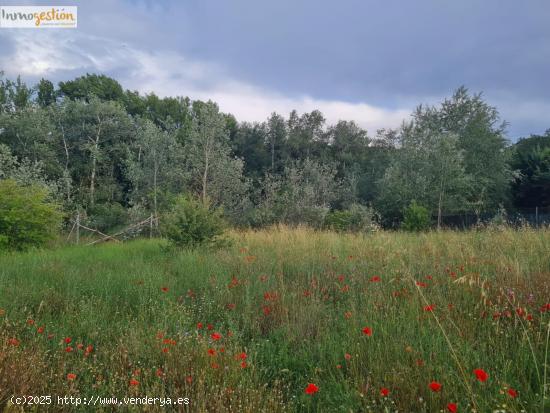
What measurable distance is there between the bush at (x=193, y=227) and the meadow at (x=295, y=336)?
2596 millimetres

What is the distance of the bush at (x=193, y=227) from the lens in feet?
26.4

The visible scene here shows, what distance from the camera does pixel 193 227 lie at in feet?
26.5

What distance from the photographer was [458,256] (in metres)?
5.17

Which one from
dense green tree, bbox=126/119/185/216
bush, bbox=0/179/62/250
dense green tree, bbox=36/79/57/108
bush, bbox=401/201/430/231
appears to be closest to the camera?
bush, bbox=0/179/62/250

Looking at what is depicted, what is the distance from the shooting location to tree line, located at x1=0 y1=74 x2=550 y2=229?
68.4ft

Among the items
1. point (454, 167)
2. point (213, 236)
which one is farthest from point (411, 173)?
point (213, 236)

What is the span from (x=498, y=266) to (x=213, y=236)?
5738 mm

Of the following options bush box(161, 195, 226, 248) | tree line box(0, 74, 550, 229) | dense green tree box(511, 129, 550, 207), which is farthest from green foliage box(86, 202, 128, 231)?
dense green tree box(511, 129, 550, 207)

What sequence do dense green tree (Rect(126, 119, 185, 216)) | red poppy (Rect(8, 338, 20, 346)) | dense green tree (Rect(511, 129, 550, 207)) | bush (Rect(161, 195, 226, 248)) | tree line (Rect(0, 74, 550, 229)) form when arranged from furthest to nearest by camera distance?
dense green tree (Rect(511, 129, 550, 207)) < dense green tree (Rect(126, 119, 185, 216)) < tree line (Rect(0, 74, 550, 229)) < bush (Rect(161, 195, 226, 248)) < red poppy (Rect(8, 338, 20, 346))

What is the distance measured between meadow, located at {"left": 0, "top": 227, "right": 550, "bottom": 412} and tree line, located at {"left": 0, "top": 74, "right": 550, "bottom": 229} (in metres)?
12.5

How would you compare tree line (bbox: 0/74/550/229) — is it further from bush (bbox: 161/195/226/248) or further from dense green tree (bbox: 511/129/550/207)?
bush (bbox: 161/195/226/248)

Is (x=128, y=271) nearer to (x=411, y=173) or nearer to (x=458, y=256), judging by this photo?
(x=458, y=256)

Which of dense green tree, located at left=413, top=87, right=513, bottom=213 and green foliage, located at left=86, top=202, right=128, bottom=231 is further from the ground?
dense green tree, located at left=413, top=87, right=513, bottom=213

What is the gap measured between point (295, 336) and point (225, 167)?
1981 cm
